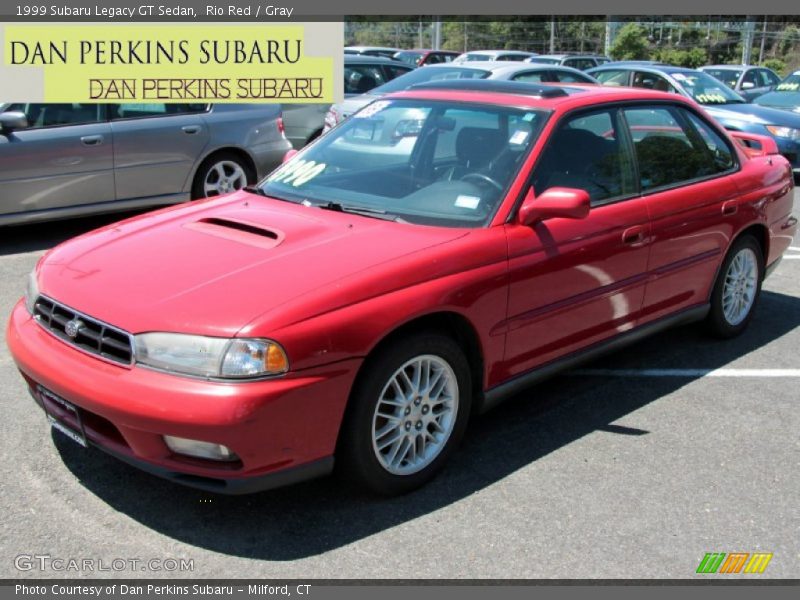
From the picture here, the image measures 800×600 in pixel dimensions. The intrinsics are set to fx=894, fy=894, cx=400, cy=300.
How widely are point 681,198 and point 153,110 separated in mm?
5358

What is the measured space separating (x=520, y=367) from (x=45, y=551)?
7.06 ft

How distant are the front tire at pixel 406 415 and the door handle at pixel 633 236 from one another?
121cm

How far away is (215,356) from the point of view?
3137 millimetres

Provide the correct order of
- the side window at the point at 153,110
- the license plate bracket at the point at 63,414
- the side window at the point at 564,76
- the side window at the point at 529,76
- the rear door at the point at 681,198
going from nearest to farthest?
the license plate bracket at the point at 63,414
the rear door at the point at 681,198
the side window at the point at 153,110
the side window at the point at 529,76
the side window at the point at 564,76

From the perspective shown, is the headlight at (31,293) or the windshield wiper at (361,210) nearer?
the headlight at (31,293)

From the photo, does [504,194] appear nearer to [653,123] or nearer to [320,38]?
[653,123]

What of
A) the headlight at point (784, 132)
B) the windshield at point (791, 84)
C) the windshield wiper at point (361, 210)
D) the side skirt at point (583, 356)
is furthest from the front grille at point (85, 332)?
the windshield at point (791, 84)

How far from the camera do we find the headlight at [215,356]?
3131mm

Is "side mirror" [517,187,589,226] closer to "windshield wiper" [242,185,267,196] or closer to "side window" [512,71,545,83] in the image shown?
"windshield wiper" [242,185,267,196]

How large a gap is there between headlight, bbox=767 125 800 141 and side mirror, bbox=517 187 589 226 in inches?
379

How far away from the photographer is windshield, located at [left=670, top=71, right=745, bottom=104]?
12.9 meters

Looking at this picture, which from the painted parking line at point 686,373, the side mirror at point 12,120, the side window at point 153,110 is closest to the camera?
the painted parking line at point 686,373

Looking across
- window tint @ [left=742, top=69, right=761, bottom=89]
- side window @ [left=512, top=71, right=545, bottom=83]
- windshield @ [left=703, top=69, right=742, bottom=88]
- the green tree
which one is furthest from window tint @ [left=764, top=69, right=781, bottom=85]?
the green tree

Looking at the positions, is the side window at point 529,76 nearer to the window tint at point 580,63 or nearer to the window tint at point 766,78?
the window tint at point 766,78
